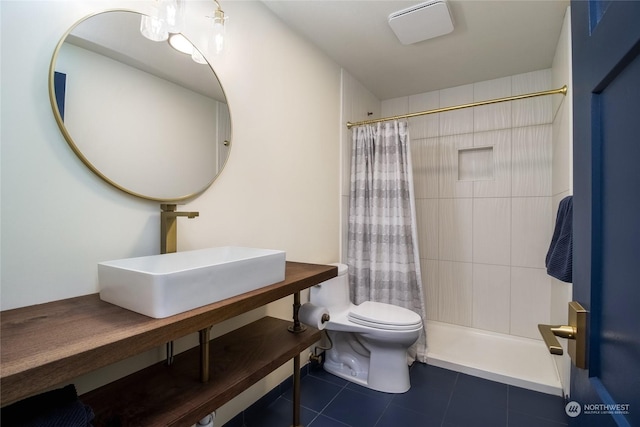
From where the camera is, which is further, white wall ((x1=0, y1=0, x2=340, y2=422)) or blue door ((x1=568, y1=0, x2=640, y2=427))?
white wall ((x1=0, y1=0, x2=340, y2=422))

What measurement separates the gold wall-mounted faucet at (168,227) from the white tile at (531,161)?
101 inches

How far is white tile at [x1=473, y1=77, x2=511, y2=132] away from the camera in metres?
2.56

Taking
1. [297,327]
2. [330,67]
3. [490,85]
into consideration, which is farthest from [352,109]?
[297,327]

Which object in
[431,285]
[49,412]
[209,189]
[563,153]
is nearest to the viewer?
[49,412]

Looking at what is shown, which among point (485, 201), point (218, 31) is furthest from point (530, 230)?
point (218, 31)

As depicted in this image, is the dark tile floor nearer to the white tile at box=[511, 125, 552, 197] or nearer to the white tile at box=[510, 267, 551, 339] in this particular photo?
the white tile at box=[510, 267, 551, 339]

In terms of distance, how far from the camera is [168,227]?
117 centimetres

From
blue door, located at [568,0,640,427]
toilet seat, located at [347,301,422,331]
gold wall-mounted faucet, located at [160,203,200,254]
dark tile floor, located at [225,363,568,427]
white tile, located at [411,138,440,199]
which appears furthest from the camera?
white tile, located at [411,138,440,199]

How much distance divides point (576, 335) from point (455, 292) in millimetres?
2356

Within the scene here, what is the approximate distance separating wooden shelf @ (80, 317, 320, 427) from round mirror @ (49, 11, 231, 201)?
0.65 metres

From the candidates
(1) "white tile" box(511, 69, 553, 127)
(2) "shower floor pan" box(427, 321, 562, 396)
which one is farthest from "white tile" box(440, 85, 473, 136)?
(2) "shower floor pan" box(427, 321, 562, 396)

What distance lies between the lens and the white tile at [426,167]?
286 centimetres

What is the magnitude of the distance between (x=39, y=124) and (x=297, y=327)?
1.23 meters
